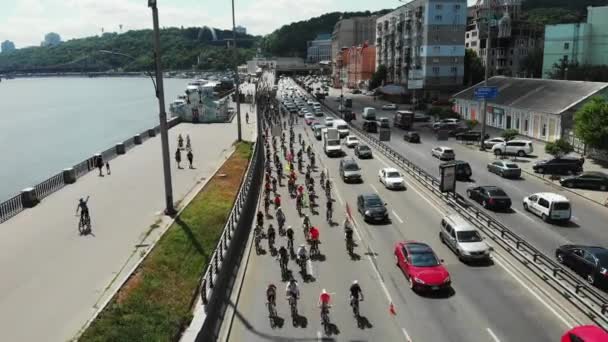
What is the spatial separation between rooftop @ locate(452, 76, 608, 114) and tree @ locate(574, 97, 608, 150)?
10952mm

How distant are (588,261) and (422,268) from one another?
22.3ft

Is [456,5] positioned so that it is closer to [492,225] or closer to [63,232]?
[492,225]

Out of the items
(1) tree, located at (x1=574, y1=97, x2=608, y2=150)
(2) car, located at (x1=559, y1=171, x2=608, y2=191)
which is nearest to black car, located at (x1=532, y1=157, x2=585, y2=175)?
(1) tree, located at (x1=574, y1=97, x2=608, y2=150)

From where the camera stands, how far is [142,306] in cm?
1750

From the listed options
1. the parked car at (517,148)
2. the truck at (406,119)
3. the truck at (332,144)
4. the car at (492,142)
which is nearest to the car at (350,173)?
the truck at (332,144)

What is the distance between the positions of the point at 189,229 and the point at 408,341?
1283 centimetres

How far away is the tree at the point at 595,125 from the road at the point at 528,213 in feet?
20.4

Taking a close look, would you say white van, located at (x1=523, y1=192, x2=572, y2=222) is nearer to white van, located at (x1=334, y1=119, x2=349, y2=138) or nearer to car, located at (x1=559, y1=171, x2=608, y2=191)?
car, located at (x1=559, y1=171, x2=608, y2=191)

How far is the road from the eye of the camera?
2788 centimetres

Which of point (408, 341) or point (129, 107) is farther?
point (129, 107)

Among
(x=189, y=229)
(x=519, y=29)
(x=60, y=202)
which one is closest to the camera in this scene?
(x=189, y=229)

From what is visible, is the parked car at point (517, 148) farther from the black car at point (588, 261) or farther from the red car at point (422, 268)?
the red car at point (422, 268)

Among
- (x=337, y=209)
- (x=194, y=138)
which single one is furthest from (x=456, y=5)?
(x=337, y=209)

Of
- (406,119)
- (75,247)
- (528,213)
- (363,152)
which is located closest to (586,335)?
(528,213)
